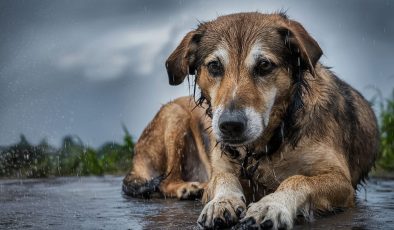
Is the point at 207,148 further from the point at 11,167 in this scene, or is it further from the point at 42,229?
the point at 11,167

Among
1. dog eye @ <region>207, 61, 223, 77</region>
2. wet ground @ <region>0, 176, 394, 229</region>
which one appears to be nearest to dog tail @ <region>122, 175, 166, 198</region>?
wet ground @ <region>0, 176, 394, 229</region>

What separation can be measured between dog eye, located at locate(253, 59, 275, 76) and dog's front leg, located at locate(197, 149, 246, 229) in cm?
85

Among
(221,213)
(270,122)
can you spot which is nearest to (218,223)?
(221,213)

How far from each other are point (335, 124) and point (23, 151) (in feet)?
25.4

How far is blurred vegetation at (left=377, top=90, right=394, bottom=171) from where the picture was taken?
1028 cm

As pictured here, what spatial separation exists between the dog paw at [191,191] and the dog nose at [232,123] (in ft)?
6.50

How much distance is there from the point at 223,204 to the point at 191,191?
2080mm

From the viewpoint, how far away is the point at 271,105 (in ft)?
17.2

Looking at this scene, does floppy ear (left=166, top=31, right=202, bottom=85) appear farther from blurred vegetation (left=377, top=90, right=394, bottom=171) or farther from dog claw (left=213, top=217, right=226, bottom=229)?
blurred vegetation (left=377, top=90, right=394, bottom=171)

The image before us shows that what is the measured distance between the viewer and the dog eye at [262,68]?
5.24 m

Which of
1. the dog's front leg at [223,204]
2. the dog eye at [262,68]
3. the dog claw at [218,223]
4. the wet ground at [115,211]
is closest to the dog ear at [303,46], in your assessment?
the dog eye at [262,68]

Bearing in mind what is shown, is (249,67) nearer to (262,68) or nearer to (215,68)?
(262,68)

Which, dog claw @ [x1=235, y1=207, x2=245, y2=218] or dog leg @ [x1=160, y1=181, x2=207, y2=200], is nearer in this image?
dog claw @ [x1=235, y1=207, x2=245, y2=218]

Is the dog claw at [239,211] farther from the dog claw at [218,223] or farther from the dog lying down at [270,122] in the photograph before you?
the dog claw at [218,223]
